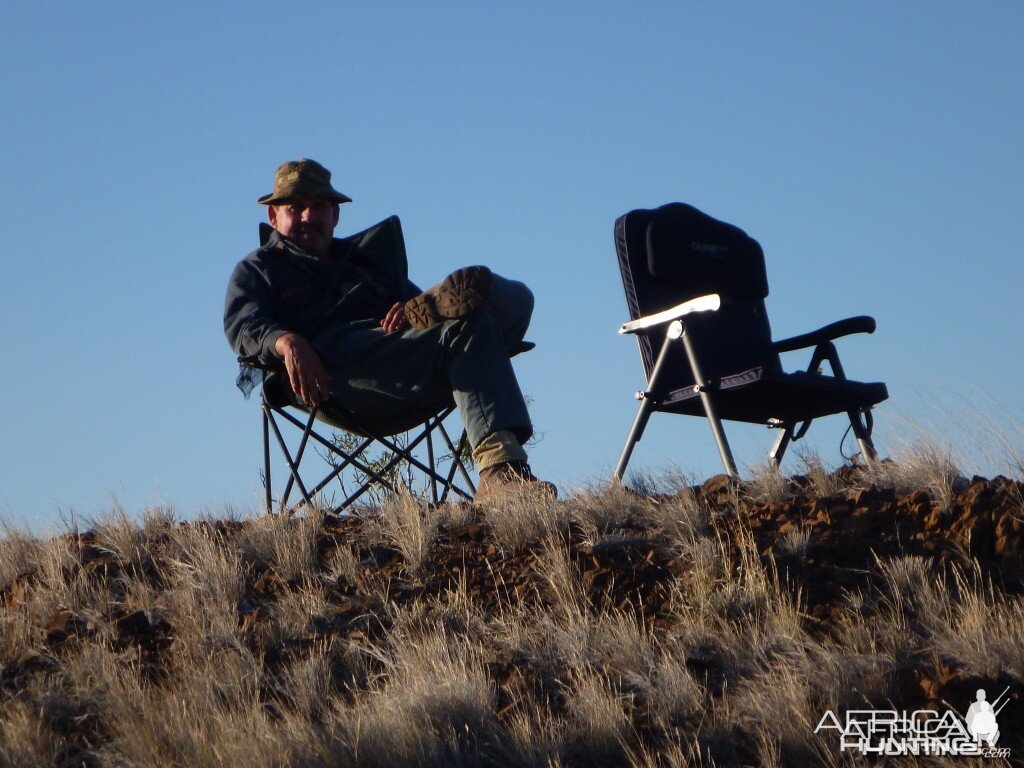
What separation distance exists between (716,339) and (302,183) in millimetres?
2124

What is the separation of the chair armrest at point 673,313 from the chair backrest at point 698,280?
0.09 metres

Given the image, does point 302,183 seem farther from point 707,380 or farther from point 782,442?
point 782,442

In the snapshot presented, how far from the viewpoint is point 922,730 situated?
309cm

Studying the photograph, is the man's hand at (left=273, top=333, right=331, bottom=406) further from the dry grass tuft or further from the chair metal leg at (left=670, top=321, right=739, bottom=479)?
the chair metal leg at (left=670, top=321, right=739, bottom=479)

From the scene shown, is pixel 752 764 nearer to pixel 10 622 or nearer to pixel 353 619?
pixel 353 619

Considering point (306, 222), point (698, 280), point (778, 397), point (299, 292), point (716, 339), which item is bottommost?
point (778, 397)

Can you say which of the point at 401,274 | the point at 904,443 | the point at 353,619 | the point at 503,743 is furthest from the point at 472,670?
the point at 401,274

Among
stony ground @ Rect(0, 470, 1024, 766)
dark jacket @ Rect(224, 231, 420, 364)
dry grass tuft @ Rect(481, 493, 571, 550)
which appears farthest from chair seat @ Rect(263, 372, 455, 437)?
dry grass tuft @ Rect(481, 493, 571, 550)

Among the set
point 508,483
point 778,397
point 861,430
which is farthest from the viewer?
point 861,430

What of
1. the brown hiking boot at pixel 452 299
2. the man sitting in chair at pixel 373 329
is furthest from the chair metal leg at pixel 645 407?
the brown hiking boot at pixel 452 299

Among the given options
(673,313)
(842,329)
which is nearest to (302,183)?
(673,313)

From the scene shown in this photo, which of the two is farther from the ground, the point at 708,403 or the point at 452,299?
the point at 452,299

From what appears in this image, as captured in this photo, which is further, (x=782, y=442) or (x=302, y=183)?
(x=782, y=442)

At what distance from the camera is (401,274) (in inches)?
256
